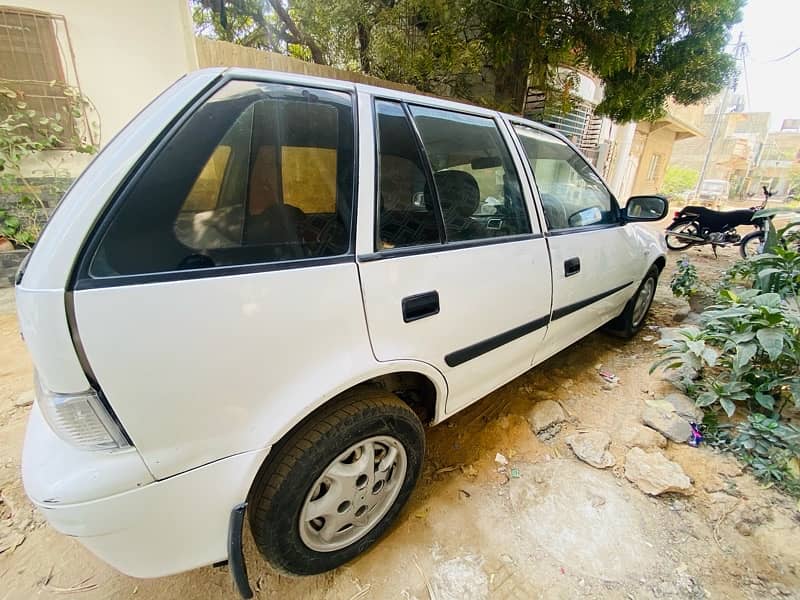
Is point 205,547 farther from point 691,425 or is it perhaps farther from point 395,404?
point 691,425

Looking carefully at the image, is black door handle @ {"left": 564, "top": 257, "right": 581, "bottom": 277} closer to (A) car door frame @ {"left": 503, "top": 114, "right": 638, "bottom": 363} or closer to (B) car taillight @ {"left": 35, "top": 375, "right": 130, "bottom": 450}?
(A) car door frame @ {"left": 503, "top": 114, "right": 638, "bottom": 363}

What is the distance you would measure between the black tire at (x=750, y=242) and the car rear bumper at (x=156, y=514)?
8458 millimetres

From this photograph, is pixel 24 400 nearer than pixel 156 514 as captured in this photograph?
No

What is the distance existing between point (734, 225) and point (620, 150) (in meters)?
5.51

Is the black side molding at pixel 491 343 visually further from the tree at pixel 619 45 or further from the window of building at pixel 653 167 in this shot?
the window of building at pixel 653 167

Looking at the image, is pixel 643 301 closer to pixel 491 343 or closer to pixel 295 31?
pixel 491 343

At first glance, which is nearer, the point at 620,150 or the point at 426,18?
the point at 426,18

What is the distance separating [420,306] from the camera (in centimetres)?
130

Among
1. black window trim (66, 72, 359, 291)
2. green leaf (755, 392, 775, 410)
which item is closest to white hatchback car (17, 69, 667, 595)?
black window trim (66, 72, 359, 291)

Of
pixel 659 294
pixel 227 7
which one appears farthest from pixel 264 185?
pixel 227 7

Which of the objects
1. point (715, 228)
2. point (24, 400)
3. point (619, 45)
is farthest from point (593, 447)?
point (715, 228)

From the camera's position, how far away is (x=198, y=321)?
877mm

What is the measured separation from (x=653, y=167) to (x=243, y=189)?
17861 millimetres

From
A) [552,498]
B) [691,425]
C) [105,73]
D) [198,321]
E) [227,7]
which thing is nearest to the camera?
[198,321]
